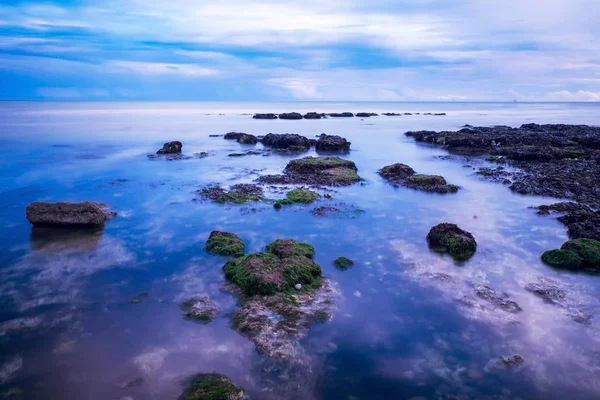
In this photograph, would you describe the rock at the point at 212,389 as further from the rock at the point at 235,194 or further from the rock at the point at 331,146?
the rock at the point at 331,146

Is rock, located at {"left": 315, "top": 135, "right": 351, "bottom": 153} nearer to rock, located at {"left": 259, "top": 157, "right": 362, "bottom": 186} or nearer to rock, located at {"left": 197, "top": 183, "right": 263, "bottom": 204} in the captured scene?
rock, located at {"left": 259, "top": 157, "right": 362, "bottom": 186}

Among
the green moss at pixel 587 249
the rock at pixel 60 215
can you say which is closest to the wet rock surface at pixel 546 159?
the green moss at pixel 587 249

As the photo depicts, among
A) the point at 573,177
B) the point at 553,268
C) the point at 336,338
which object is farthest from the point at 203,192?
the point at 573,177

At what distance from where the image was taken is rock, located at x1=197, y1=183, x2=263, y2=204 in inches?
894

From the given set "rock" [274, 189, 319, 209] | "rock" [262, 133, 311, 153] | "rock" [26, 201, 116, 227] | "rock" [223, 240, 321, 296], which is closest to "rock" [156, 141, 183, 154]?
"rock" [262, 133, 311, 153]

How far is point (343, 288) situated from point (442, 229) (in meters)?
5.86

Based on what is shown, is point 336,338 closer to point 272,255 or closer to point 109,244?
point 272,255

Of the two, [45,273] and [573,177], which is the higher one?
[573,177]

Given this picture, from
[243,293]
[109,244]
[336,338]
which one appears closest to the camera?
[336,338]

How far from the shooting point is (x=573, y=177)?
27.3 m

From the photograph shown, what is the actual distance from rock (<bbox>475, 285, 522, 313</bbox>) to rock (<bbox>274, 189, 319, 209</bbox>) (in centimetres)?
1114

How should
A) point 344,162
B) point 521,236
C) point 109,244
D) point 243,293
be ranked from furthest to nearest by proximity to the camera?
point 344,162 → point 521,236 → point 109,244 → point 243,293

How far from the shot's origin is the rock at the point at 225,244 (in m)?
15.2

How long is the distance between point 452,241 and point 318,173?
49.4 feet
